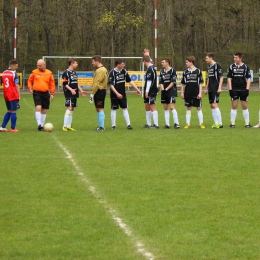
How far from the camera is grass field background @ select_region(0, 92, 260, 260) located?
19.8ft

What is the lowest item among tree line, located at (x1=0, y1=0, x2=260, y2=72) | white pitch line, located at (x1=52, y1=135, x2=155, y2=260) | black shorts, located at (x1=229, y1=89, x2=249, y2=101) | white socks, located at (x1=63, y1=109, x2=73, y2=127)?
white pitch line, located at (x1=52, y1=135, x2=155, y2=260)

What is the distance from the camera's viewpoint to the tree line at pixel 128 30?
4912 cm

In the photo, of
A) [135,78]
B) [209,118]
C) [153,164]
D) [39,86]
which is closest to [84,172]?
[153,164]

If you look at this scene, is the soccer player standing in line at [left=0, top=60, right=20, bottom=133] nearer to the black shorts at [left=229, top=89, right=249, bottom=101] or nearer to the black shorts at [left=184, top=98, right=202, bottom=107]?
the black shorts at [left=184, top=98, right=202, bottom=107]

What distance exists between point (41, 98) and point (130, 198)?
9.10 metres

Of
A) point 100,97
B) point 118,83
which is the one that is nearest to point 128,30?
point 118,83

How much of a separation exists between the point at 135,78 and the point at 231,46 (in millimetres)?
20250

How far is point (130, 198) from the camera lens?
803cm

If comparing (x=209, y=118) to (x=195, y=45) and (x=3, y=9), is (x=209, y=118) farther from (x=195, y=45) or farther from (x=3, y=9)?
(x=195, y=45)

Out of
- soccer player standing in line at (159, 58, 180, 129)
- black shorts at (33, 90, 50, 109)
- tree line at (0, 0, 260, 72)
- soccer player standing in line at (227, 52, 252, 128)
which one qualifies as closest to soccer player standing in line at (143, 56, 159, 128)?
soccer player standing in line at (159, 58, 180, 129)

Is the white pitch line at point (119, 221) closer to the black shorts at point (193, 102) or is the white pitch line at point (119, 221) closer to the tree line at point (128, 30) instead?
the black shorts at point (193, 102)

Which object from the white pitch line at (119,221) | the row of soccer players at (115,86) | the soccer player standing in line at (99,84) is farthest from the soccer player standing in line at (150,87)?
the white pitch line at (119,221)

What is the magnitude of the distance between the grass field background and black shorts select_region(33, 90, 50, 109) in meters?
2.08

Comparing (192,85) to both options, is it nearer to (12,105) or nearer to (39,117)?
(39,117)
